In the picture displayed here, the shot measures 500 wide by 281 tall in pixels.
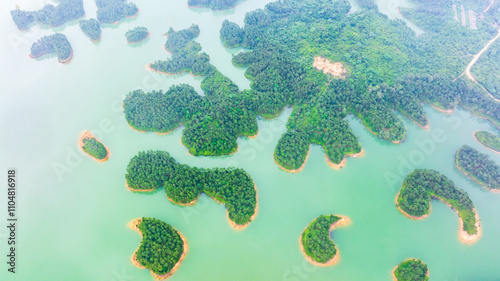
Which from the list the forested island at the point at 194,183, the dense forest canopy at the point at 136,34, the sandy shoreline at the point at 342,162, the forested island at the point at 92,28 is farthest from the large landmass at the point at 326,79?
the forested island at the point at 92,28

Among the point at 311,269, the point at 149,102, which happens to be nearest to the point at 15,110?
the point at 149,102

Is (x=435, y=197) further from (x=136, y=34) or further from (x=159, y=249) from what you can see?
(x=136, y=34)

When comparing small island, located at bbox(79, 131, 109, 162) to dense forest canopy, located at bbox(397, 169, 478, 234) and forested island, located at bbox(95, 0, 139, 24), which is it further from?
dense forest canopy, located at bbox(397, 169, 478, 234)

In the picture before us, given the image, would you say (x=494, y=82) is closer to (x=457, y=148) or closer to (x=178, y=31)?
(x=457, y=148)

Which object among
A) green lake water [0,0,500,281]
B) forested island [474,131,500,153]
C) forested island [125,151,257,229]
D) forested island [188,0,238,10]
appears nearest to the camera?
green lake water [0,0,500,281]

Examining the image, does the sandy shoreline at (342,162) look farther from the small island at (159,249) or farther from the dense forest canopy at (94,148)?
the dense forest canopy at (94,148)

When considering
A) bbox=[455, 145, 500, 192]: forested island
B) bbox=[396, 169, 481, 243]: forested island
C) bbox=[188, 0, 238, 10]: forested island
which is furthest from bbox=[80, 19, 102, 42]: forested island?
→ bbox=[455, 145, 500, 192]: forested island

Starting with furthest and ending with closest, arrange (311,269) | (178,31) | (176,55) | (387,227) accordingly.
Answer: (178,31) → (176,55) → (387,227) → (311,269)
